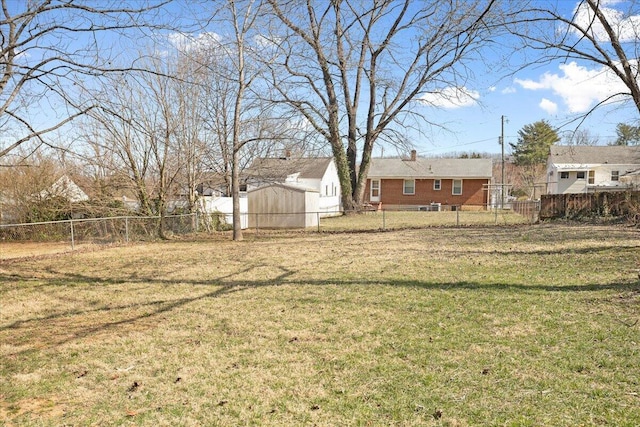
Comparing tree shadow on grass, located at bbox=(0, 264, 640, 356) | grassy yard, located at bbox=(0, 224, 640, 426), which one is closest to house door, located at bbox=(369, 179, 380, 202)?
grassy yard, located at bbox=(0, 224, 640, 426)

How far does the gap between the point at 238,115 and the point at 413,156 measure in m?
27.5

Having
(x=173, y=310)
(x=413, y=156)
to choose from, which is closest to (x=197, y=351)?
(x=173, y=310)

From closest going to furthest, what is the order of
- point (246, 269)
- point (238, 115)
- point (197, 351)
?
point (197, 351), point (246, 269), point (238, 115)

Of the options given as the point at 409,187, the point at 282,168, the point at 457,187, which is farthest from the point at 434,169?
the point at 282,168

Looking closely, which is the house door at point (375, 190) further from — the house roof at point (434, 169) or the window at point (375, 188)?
the house roof at point (434, 169)

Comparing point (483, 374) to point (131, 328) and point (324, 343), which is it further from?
point (131, 328)

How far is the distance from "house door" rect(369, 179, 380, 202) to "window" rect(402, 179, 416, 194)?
233 centimetres

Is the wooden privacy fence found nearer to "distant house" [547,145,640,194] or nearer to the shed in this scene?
the shed

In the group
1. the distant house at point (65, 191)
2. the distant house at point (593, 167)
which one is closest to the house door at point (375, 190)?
the distant house at point (593, 167)

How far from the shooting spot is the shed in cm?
2284

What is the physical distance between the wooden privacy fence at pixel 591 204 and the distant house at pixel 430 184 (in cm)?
1640

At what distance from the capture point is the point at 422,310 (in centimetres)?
595

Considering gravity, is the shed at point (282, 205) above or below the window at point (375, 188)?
below

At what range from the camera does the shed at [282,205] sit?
2284 centimetres
